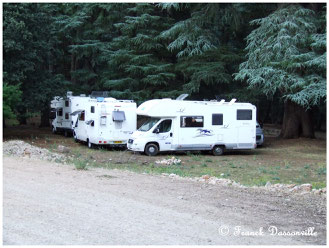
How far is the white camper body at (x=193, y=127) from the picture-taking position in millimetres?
21219

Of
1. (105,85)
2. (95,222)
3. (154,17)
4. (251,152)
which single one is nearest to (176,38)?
(154,17)

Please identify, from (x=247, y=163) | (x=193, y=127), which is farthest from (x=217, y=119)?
(x=247, y=163)

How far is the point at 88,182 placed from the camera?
1129 centimetres

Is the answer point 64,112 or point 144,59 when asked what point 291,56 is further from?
point 64,112

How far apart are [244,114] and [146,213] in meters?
15.1

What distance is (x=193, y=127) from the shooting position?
21.6 m

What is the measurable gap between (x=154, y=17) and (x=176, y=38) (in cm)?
256

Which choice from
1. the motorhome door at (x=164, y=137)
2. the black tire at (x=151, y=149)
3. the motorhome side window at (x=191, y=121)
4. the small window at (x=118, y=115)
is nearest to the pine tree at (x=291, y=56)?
the motorhome side window at (x=191, y=121)

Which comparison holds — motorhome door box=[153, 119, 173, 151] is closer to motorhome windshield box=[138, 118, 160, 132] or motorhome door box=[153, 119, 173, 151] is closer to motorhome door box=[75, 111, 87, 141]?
motorhome windshield box=[138, 118, 160, 132]

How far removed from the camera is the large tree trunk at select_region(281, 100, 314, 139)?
29.5 m

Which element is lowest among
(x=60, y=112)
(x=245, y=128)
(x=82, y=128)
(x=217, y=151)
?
(x=217, y=151)

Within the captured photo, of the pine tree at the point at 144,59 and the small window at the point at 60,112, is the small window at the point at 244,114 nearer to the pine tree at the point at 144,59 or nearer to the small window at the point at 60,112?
the pine tree at the point at 144,59

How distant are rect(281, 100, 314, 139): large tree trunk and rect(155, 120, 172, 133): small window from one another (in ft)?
36.4

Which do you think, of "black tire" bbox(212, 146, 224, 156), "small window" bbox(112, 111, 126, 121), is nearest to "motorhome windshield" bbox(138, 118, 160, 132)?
"small window" bbox(112, 111, 126, 121)
